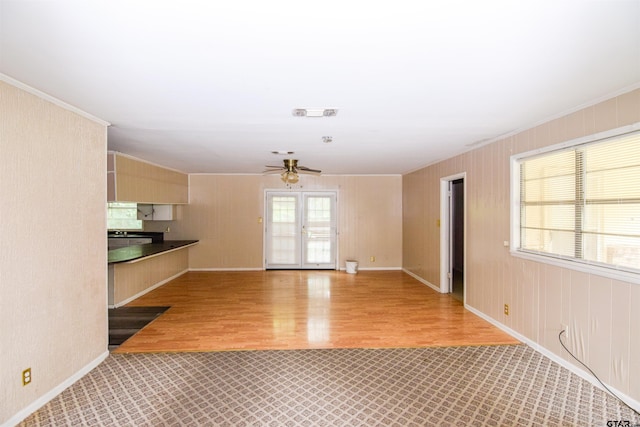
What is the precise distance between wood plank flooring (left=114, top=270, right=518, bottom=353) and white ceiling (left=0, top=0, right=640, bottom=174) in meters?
2.33

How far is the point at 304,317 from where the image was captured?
4.06 metres

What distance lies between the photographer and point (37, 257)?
2.24 meters

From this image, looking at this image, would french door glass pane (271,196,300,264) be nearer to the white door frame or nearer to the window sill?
the white door frame

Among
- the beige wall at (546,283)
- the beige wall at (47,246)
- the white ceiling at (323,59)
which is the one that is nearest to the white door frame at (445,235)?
the beige wall at (546,283)

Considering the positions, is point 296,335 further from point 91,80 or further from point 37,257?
point 91,80

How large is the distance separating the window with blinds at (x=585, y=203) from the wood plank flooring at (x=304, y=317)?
4.08 feet

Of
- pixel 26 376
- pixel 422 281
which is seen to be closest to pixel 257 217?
pixel 422 281

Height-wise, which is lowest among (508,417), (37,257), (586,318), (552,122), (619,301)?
(508,417)

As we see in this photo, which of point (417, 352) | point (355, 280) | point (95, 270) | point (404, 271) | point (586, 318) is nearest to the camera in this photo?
point (586, 318)

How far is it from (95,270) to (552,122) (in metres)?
4.61

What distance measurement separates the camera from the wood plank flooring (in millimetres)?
3291

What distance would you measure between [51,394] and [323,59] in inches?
125

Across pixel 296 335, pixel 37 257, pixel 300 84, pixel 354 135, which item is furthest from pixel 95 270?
pixel 354 135

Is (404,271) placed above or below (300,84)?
below
